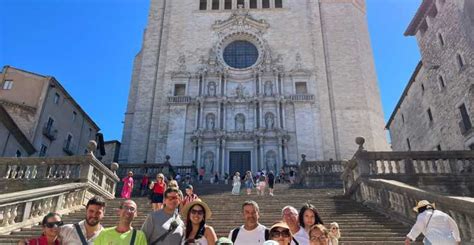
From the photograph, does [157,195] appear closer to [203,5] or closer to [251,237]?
[251,237]

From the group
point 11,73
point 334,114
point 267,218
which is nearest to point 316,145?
point 334,114

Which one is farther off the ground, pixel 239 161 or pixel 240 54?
pixel 240 54

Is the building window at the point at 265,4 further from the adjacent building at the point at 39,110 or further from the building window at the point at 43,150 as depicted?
the building window at the point at 43,150

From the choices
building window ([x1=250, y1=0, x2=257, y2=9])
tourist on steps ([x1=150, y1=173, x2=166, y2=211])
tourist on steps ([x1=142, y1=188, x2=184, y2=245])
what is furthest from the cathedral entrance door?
tourist on steps ([x1=142, y1=188, x2=184, y2=245])

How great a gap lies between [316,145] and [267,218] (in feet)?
58.9

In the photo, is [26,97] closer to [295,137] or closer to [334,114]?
[295,137]

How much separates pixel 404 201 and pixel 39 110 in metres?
22.4

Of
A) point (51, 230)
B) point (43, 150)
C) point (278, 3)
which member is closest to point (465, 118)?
point (51, 230)

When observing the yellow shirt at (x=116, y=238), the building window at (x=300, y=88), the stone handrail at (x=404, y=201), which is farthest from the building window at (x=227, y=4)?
the yellow shirt at (x=116, y=238)

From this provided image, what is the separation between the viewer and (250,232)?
4.04 meters

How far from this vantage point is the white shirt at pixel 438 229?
469 centimetres

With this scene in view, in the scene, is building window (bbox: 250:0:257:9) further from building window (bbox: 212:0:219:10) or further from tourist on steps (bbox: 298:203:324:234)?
tourist on steps (bbox: 298:203:324:234)

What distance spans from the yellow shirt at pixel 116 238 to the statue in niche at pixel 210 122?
76.7ft

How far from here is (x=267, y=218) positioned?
9062 mm
